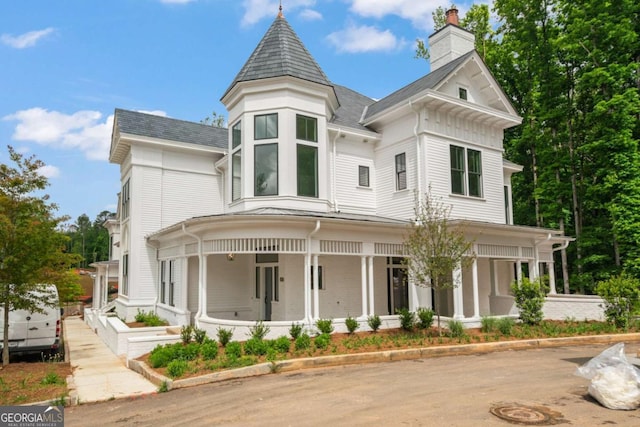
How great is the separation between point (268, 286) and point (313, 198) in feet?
11.6

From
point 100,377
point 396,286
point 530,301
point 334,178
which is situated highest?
point 334,178

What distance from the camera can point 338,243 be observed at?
44.8ft

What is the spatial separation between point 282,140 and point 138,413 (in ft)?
33.2

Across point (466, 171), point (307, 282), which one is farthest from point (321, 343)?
point (466, 171)

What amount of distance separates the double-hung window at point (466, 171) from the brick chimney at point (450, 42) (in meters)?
5.60

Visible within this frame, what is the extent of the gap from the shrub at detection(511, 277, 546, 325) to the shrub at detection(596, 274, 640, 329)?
181cm

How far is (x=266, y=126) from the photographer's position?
1551cm

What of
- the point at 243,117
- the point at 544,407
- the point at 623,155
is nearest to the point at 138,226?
the point at 243,117

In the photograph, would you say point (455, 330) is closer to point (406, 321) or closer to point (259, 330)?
point (406, 321)

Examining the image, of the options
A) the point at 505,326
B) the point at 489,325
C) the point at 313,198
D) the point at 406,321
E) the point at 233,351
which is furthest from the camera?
the point at 313,198

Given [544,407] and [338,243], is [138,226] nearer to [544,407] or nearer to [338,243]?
[338,243]

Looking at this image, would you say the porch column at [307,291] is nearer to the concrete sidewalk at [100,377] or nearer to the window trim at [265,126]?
the concrete sidewalk at [100,377]

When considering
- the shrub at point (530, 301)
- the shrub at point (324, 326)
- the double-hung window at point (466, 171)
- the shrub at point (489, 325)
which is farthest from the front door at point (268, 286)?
the shrub at point (530, 301)

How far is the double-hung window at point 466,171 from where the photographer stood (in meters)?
16.6
